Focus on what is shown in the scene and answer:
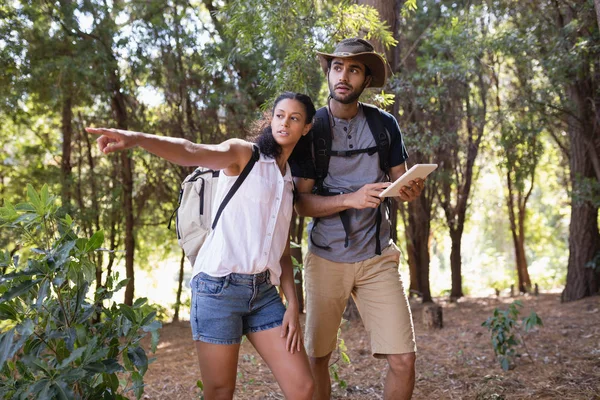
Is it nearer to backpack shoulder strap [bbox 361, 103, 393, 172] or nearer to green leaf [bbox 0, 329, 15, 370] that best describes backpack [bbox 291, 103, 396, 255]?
backpack shoulder strap [bbox 361, 103, 393, 172]

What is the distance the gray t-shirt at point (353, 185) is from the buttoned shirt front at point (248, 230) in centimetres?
60

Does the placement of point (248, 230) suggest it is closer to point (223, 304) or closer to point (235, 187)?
point (235, 187)

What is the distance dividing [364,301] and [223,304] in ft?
3.42

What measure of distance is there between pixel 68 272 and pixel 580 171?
10.2 metres

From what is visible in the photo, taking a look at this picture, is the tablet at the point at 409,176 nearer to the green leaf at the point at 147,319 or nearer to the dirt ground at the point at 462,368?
the green leaf at the point at 147,319

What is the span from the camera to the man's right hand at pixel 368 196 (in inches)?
130

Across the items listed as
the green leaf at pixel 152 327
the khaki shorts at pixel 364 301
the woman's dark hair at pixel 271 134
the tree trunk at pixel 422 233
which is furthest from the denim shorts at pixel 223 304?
the tree trunk at pixel 422 233

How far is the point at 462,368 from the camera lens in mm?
6359

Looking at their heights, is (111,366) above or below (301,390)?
above

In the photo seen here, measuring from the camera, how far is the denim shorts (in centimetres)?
292

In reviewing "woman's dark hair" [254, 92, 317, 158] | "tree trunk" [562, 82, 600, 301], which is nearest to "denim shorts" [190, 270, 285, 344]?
"woman's dark hair" [254, 92, 317, 158]

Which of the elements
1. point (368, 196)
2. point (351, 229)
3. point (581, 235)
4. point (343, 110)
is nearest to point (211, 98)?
point (581, 235)

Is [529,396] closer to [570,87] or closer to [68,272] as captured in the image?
[68,272]

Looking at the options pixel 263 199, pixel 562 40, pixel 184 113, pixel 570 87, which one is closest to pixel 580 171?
pixel 570 87
